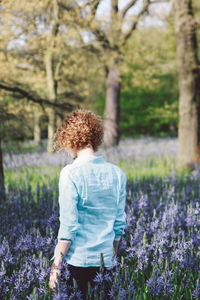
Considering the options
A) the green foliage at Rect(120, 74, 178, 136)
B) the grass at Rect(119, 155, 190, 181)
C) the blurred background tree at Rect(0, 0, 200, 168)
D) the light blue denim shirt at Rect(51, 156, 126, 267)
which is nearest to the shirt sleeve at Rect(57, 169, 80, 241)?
the light blue denim shirt at Rect(51, 156, 126, 267)

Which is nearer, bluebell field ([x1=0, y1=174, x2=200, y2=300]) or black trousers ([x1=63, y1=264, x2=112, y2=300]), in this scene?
black trousers ([x1=63, y1=264, x2=112, y2=300])

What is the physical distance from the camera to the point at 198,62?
862cm

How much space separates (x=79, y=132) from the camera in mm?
2275

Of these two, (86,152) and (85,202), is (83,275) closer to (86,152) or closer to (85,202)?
(85,202)

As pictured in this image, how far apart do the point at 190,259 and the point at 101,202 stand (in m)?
1.26

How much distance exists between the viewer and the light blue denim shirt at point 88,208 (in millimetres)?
2135

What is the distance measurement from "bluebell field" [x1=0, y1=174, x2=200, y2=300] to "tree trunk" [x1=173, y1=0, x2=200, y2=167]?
106 inches

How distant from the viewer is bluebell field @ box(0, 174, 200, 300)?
2.32m

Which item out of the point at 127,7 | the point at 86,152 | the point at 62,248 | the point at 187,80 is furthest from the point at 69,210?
the point at 127,7

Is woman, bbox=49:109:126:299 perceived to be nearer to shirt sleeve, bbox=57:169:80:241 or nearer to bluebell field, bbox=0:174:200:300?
shirt sleeve, bbox=57:169:80:241

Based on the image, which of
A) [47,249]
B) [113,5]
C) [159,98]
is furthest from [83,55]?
[159,98]

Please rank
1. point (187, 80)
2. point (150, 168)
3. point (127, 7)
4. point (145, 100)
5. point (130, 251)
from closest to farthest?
point (130, 251) < point (187, 80) < point (150, 168) < point (127, 7) < point (145, 100)

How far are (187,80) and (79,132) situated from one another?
6.88m

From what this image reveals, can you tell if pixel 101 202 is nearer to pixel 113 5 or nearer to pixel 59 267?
pixel 59 267
